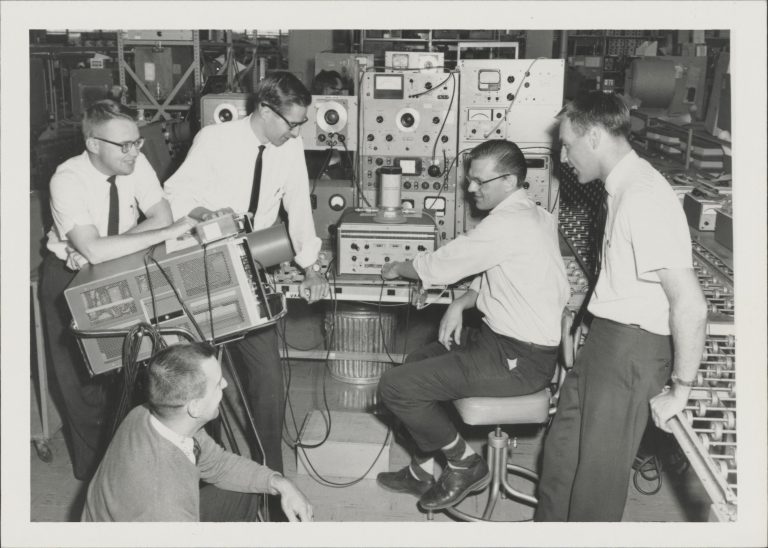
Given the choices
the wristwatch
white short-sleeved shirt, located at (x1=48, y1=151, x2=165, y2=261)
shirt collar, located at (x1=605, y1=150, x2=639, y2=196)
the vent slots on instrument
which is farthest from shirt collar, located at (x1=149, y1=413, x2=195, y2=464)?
the vent slots on instrument

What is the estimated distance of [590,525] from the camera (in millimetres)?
2178

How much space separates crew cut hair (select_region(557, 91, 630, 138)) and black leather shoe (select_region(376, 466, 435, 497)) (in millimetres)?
1729

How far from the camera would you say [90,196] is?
3.06 metres

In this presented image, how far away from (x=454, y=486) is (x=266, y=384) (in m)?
0.91

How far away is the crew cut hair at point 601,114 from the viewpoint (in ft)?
8.31

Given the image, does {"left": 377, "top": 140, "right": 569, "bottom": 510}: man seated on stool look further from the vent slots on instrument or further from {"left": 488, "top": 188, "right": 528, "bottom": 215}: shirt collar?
the vent slots on instrument

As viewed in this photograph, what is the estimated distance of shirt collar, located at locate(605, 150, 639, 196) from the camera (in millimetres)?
2512

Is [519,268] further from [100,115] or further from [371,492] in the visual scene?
[100,115]

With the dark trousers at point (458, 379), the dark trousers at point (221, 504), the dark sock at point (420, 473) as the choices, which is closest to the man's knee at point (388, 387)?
the dark trousers at point (458, 379)

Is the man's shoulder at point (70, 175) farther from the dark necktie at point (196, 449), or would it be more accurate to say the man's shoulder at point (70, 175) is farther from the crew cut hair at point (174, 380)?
the dark necktie at point (196, 449)

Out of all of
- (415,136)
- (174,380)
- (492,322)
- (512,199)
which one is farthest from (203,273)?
(415,136)

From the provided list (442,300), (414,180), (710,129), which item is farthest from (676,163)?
(442,300)

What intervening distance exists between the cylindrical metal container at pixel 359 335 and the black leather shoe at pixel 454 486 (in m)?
1.32

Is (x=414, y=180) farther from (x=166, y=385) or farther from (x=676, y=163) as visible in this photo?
(x=166, y=385)
